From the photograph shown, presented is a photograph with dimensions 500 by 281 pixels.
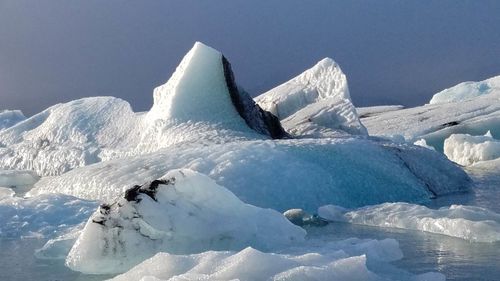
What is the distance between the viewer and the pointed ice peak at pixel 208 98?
10961 millimetres

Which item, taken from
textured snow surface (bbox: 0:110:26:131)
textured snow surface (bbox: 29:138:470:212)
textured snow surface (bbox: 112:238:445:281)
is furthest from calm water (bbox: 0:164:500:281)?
textured snow surface (bbox: 0:110:26:131)

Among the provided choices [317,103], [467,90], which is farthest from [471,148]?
[467,90]

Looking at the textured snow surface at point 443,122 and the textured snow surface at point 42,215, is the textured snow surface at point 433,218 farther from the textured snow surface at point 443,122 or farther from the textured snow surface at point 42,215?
the textured snow surface at point 443,122

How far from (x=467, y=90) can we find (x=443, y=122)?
11.2m

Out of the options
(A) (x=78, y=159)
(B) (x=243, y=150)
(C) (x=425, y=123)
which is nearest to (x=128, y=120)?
(A) (x=78, y=159)

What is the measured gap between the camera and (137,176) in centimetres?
781

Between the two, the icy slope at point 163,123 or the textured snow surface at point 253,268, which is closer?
the textured snow surface at point 253,268

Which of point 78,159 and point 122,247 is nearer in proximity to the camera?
point 122,247

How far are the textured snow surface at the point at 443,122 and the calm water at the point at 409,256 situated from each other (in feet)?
44.9

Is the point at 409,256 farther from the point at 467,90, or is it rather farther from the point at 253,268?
the point at 467,90

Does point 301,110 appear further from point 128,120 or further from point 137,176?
point 137,176

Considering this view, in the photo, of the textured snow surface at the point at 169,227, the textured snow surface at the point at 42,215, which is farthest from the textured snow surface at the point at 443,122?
the textured snow surface at the point at 169,227

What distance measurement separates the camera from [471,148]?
16953 millimetres

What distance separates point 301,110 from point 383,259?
8896 millimetres
